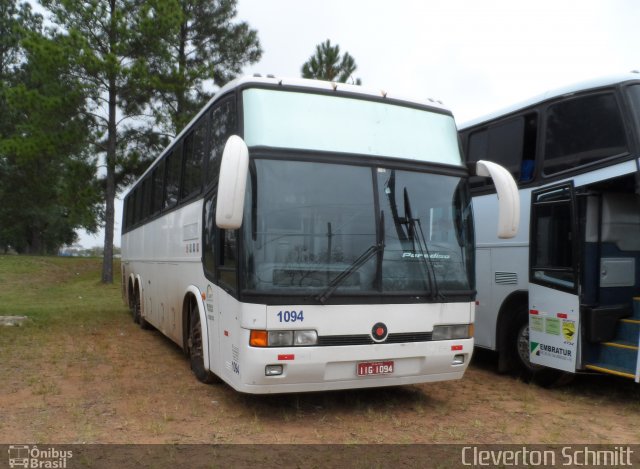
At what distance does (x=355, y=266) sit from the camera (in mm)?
5809

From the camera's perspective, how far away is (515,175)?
8.38 metres

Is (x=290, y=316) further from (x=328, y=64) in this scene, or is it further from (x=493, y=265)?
(x=328, y=64)

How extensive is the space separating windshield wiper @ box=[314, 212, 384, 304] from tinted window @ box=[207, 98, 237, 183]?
6.01ft

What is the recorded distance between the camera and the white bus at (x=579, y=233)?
6.76m

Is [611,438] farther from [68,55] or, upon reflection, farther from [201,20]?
[201,20]

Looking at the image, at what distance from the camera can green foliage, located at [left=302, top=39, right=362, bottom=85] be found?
2653 cm

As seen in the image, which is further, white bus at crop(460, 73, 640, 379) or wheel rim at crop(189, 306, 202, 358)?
wheel rim at crop(189, 306, 202, 358)

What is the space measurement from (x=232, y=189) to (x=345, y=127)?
1635 millimetres

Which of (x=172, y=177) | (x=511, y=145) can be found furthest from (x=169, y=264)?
(x=511, y=145)

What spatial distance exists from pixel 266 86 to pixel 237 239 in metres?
1.67

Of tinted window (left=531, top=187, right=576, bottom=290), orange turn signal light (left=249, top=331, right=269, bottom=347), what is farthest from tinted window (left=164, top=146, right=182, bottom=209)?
tinted window (left=531, top=187, right=576, bottom=290)

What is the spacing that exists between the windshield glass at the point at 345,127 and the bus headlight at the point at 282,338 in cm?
177

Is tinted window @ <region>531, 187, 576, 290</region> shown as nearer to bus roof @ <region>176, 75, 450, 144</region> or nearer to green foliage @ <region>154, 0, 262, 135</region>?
bus roof @ <region>176, 75, 450, 144</region>

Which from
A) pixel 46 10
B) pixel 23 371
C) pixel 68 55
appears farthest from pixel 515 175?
pixel 46 10
